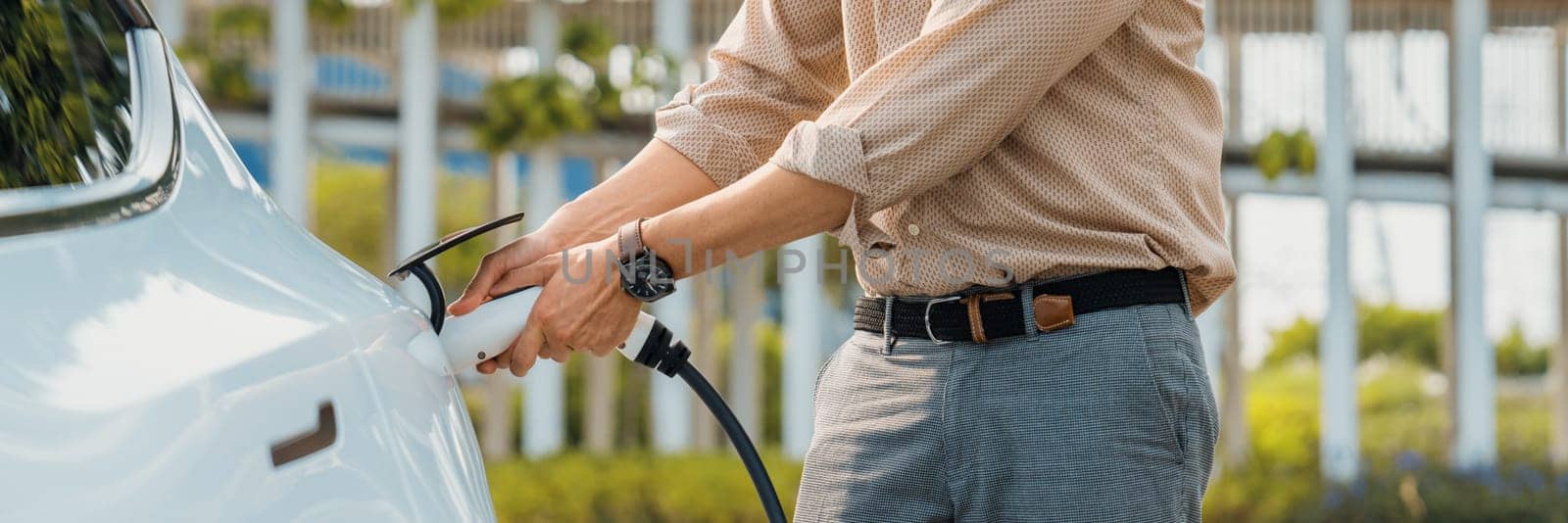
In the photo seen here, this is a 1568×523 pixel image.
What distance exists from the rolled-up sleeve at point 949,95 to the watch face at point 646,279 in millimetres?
151

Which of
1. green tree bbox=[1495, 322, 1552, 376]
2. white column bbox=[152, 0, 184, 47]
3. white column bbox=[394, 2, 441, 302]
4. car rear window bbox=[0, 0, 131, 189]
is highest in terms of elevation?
white column bbox=[152, 0, 184, 47]

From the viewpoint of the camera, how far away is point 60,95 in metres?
1.04

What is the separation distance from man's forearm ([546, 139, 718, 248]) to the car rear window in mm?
647

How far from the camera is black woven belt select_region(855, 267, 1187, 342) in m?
1.52

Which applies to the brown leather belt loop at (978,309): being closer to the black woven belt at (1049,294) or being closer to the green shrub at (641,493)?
the black woven belt at (1049,294)

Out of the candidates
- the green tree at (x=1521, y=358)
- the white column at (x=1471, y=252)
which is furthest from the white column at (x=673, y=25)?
the green tree at (x=1521, y=358)

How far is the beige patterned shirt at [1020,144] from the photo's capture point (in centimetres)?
143

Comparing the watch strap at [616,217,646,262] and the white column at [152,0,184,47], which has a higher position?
the white column at [152,0,184,47]

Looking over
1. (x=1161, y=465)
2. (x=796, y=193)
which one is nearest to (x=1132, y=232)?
(x=1161, y=465)

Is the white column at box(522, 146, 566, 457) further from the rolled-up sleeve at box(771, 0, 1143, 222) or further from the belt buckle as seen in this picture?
the rolled-up sleeve at box(771, 0, 1143, 222)

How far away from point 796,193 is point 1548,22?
22.8ft

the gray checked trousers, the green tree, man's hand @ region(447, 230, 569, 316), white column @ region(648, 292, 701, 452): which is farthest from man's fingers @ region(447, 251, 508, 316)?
the green tree

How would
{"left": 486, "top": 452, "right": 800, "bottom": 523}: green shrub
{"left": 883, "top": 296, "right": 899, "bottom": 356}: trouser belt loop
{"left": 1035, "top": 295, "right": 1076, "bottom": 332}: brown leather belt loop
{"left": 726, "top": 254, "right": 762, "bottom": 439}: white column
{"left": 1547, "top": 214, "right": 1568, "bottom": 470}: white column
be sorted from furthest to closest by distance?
{"left": 726, "top": 254, "right": 762, "bottom": 439}: white column → {"left": 1547, "top": 214, "right": 1568, "bottom": 470}: white column → {"left": 486, "top": 452, "right": 800, "bottom": 523}: green shrub → {"left": 883, "top": 296, "right": 899, "bottom": 356}: trouser belt loop → {"left": 1035, "top": 295, "right": 1076, "bottom": 332}: brown leather belt loop

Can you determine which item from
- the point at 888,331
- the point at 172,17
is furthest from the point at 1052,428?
the point at 172,17
